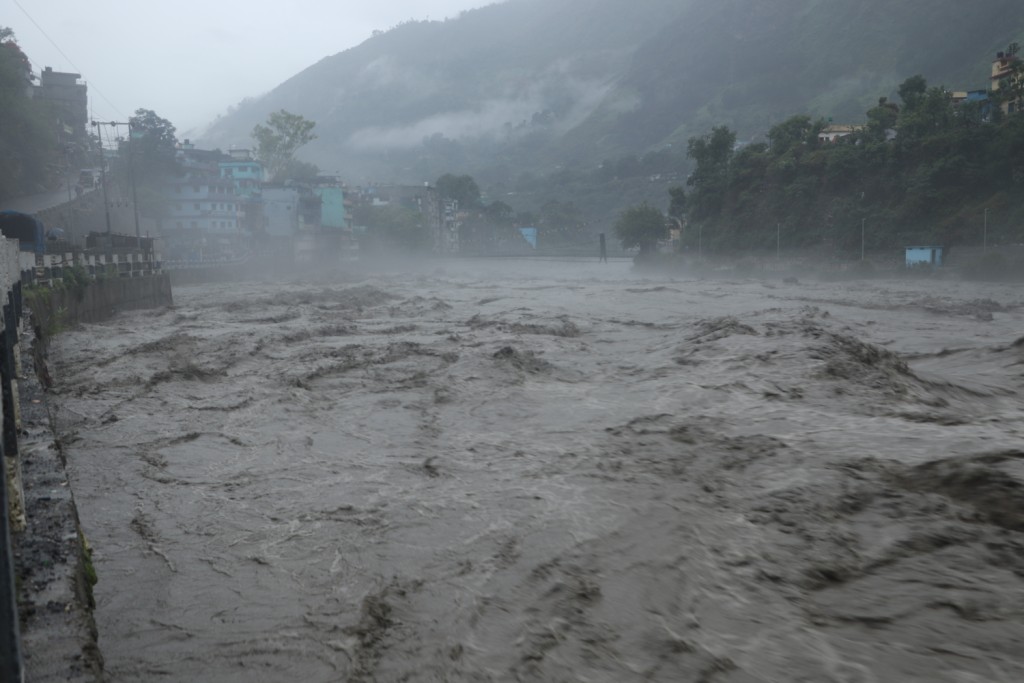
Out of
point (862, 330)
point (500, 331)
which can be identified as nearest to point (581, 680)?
point (500, 331)

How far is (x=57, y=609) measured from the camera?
303 cm

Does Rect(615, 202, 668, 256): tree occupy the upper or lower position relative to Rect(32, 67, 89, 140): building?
lower

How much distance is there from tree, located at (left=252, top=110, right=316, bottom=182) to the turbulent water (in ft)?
226

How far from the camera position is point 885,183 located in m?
40.7

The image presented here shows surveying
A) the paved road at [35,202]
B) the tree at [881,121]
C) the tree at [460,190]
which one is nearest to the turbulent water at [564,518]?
the paved road at [35,202]

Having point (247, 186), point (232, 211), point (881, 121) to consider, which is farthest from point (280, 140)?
point (881, 121)

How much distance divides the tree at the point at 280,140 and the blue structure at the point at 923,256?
182 feet

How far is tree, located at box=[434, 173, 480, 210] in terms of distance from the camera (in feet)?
360

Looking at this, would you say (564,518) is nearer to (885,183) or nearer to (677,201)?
(885,183)

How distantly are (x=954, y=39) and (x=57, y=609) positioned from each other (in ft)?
429

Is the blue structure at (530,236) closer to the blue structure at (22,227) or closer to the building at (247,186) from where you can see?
the building at (247,186)

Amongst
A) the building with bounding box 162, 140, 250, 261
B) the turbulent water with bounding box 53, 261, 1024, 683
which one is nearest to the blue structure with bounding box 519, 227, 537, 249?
the building with bounding box 162, 140, 250, 261

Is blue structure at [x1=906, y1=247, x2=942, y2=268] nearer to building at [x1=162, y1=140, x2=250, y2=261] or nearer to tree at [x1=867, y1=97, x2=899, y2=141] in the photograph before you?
tree at [x1=867, y1=97, x2=899, y2=141]

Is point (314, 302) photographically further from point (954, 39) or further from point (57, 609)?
point (954, 39)
